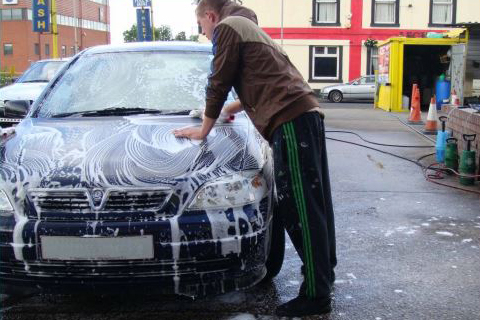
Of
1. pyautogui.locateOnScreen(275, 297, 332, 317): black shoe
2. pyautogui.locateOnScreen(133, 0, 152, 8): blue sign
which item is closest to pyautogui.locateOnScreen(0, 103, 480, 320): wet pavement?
pyautogui.locateOnScreen(275, 297, 332, 317): black shoe

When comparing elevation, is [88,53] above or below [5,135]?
above

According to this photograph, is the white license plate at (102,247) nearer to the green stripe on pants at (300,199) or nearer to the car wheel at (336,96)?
the green stripe on pants at (300,199)

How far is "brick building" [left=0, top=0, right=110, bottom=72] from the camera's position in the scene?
65.2m

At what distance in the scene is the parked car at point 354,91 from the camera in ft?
80.7

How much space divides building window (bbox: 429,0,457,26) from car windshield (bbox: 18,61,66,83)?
22879 millimetres

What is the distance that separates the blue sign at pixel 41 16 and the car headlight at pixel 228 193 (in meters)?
19.2

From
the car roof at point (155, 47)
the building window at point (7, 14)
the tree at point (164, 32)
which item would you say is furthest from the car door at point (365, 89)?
the building window at point (7, 14)

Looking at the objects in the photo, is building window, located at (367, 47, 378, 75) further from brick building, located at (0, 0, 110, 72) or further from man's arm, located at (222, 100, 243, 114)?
brick building, located at (0, 0, 110, 72)

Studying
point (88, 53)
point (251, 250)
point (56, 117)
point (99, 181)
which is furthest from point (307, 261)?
point (88, 53)

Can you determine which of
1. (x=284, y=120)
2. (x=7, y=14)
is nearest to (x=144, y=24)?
(x=284, y=120)

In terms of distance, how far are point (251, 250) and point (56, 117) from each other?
178 centimetres

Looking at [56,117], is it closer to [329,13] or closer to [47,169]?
[47,169]

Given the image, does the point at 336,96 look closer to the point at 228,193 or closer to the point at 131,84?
the point at 131,84

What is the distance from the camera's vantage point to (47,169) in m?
2.92
